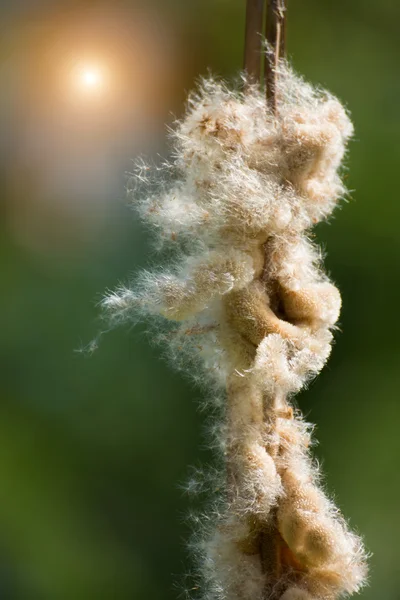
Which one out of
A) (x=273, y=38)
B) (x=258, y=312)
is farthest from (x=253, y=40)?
(x=258, y=312)

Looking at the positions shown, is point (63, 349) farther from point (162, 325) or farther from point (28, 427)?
point (162, 325)

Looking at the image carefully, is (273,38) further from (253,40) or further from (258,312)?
(258,312)

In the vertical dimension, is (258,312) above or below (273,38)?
below

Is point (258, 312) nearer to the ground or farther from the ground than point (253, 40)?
nearer to the ground
